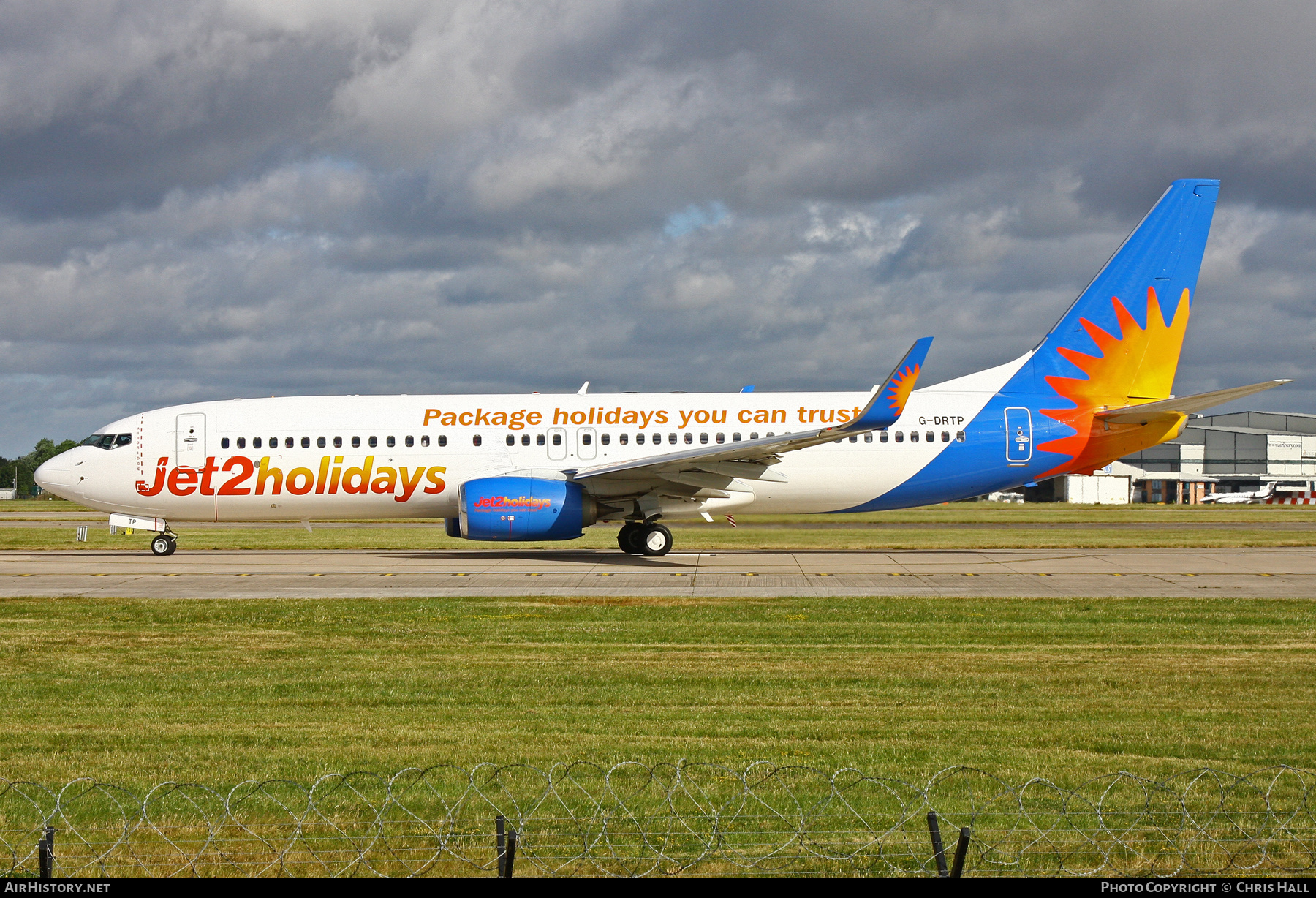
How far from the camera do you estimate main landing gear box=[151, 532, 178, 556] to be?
27491 mm

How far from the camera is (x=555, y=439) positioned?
26906mm

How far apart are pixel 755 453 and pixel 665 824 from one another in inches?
721

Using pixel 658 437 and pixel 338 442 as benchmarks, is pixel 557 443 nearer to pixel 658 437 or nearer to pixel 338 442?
pixel 658 437

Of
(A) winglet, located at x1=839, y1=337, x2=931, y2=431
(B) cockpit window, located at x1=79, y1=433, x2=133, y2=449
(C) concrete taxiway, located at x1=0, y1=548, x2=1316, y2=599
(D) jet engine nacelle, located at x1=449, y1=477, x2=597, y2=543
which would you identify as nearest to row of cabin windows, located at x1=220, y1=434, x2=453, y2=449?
(D) jet engine nacelle, located at x1=449, y1=477, x2=597, y2=543

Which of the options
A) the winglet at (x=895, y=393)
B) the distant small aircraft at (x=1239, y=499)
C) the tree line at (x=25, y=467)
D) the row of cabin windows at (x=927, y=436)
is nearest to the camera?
the winglet at (x=895, y=393)

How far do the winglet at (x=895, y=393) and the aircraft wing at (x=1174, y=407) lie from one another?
6986mm

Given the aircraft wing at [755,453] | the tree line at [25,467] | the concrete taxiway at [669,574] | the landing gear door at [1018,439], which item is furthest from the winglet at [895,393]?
the tree line at [25,467]

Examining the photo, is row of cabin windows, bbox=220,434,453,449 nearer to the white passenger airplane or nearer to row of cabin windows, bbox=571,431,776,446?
the white passenger airplane

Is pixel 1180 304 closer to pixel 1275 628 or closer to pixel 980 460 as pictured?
pixel 980 460

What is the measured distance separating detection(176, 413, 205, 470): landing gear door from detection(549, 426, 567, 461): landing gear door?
858 cm

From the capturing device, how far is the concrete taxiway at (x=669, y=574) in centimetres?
1872

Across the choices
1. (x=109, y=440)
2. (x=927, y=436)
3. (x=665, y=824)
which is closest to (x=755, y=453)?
(x=927, y=436)

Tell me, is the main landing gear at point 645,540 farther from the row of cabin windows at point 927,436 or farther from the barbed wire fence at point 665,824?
the barbed wire fence at point 665,824
